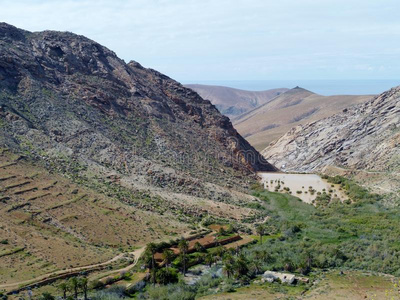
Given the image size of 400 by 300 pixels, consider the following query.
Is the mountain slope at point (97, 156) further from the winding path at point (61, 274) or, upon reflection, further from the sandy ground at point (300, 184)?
the sandy ground at point (300, 184)

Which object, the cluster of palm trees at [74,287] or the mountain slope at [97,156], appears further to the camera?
the mountain slope at [97,156]

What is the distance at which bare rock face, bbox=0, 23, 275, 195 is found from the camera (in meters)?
60.2

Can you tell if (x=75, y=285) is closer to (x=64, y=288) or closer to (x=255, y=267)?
(x=64, y=288)

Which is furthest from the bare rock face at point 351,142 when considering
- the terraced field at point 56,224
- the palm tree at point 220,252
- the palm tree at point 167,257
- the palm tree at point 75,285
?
the palm tree at point 75,285

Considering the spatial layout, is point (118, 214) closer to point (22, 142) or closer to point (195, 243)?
point (195, 243)

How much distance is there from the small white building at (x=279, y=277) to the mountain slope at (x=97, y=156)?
11.5 meters

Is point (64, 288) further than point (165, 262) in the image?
No

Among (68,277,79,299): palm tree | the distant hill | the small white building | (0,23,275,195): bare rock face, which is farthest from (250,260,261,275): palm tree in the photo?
the distant hill

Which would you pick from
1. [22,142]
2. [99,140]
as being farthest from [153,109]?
[22,142]

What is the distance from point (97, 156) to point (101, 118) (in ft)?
28.6

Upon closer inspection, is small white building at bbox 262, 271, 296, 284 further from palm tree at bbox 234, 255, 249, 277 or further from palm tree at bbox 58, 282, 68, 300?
palm tree at bbox 58, 282, 68, 300

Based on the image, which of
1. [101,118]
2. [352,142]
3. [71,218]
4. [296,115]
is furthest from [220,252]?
[296,115]

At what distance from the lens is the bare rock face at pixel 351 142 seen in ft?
245

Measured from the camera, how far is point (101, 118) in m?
67.8
